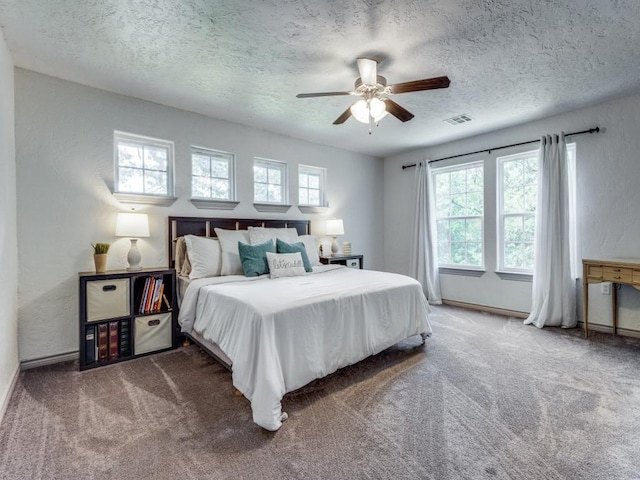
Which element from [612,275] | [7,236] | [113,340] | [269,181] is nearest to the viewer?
[7,236]

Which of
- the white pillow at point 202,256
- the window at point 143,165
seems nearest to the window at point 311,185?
the white pillow at point 202,256

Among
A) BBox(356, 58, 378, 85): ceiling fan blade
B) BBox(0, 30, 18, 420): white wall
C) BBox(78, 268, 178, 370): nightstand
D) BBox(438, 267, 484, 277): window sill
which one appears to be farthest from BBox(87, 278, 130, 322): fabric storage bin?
BBox(438, 267, 484, 277): window sill

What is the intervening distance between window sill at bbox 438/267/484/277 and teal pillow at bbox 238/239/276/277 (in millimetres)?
3020

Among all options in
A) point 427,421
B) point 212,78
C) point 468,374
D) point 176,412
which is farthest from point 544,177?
point 176,412

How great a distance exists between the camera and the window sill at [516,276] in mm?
3969

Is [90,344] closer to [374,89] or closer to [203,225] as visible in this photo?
[203,225]

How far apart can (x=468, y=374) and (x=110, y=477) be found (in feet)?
7.82

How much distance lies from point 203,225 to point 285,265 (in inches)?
44.9

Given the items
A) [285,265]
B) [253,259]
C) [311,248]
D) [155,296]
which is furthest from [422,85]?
[155,296]

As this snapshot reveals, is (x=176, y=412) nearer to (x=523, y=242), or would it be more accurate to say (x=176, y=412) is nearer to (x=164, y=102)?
(x=164, y=102)

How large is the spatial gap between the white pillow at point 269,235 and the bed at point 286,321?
238 mm

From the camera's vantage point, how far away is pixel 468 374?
2.44 m

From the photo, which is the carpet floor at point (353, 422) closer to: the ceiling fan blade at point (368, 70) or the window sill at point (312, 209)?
the ceiling fan blade at point (368, 70)

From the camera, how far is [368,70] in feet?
7.60
